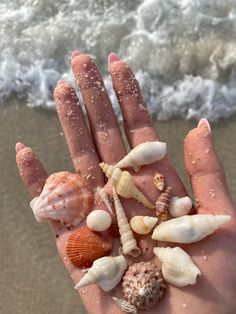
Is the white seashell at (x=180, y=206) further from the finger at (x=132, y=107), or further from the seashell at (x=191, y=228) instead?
the finger at (x=132, y=107)

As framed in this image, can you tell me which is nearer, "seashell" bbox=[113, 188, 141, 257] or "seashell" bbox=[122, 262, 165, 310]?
"seashell" bbox=[122, 262, 165, 310]

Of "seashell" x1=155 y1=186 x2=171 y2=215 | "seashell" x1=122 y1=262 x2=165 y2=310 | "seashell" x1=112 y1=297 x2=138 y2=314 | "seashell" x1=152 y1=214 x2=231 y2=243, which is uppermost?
"seashell" x1=155 y1=186 x2=171 y2=215

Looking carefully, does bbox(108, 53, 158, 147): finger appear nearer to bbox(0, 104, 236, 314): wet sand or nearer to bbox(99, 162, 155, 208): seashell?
bbox(99, 162, 155, 208): seashell

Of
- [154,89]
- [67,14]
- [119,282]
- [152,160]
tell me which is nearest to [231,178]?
[154,89]

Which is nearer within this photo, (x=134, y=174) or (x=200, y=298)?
(x=200, y=298)

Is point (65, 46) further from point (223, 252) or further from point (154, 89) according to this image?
point (223, 252)

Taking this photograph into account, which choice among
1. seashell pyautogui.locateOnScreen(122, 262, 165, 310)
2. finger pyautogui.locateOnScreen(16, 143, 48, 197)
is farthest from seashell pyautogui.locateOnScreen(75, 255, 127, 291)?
finger pyautogui.locateOnScreen(16, 143, 48, 197)
